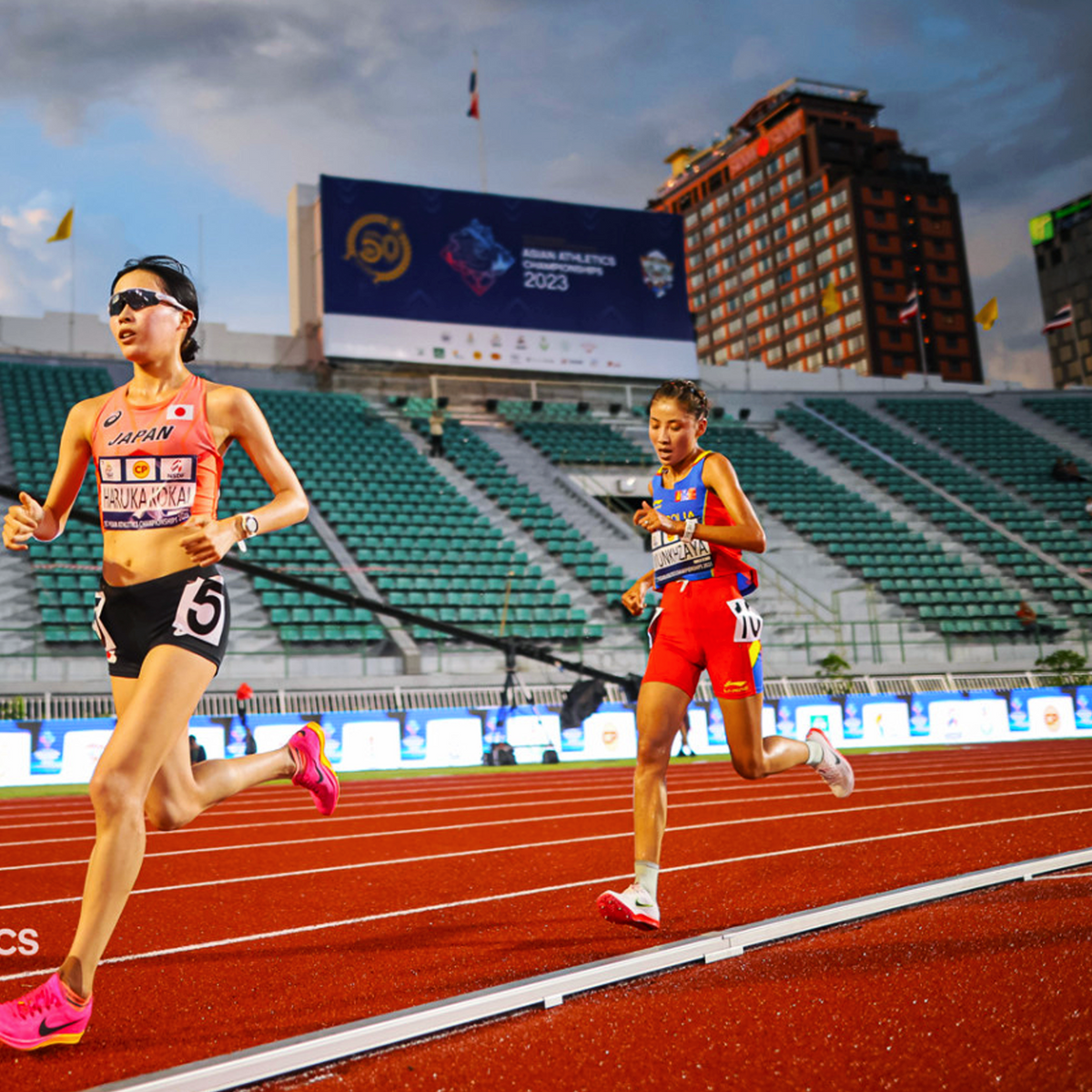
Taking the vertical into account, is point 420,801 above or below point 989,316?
below

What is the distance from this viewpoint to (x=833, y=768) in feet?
17.9

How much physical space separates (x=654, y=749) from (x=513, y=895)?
1.25 metres

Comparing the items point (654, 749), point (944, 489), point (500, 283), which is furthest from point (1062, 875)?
point (944, 489)

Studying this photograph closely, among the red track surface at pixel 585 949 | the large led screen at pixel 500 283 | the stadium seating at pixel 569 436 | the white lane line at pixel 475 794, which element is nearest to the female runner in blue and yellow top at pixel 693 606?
the red track surface at pixel 585 949

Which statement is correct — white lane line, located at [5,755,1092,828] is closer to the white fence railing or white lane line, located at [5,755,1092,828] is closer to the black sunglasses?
the white fence railing

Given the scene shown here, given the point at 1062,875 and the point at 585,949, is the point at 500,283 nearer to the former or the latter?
the point at 1062,875

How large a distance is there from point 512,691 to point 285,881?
11.8 m

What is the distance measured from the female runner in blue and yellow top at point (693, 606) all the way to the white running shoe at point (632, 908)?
0.24 meters

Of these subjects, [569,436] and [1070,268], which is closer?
[569,436]

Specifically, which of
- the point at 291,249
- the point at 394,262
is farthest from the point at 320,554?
the point at 291,249

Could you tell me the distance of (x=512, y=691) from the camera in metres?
17.4

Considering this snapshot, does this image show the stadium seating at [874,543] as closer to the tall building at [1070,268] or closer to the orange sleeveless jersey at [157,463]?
the orange sleeveless jersey at [157,463]

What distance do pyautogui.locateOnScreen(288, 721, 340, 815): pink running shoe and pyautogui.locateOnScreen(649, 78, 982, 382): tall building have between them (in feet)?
282

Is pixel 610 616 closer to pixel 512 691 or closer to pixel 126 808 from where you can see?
pixel 512 691
